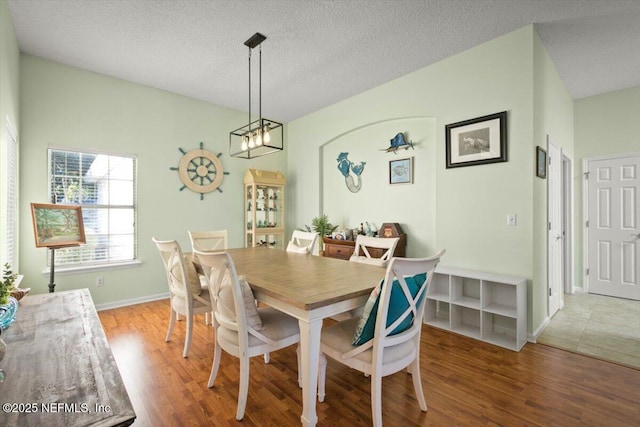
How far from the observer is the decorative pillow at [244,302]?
5.74 ft

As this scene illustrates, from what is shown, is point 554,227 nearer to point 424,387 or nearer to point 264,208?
point 424,387

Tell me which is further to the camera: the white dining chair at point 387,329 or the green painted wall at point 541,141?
the green painted wall at point 541,141

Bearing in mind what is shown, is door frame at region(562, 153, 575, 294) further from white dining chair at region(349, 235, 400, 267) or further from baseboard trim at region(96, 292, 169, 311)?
baseboard trim at region(96, 292, 169, 311)

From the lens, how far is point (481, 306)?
278 cm

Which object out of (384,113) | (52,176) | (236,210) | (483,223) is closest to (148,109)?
(52,176)

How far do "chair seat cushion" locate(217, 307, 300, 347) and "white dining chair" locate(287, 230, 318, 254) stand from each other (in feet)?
3.67

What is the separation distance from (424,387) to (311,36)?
3.10 m

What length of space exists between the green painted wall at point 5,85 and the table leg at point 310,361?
2432 millimetres

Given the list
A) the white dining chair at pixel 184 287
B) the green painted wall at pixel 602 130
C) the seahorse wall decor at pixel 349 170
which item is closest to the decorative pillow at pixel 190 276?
the white dining chair at pixel 184 287

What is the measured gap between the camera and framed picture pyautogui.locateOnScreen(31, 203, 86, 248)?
2.73m

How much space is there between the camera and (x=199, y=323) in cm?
322

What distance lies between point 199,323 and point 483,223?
313cm

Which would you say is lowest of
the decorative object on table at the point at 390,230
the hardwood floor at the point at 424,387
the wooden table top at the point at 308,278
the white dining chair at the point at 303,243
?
the hardwood floor at the point at 424,387

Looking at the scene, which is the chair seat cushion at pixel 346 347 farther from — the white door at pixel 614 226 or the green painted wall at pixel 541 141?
the white door at pixel 614 226
